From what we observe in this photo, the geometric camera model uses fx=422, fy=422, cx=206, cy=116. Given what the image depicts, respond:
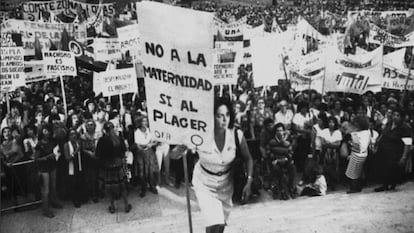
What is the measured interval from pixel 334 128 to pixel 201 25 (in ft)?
12.5

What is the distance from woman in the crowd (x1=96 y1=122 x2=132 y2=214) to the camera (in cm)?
576

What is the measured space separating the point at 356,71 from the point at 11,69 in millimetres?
6110

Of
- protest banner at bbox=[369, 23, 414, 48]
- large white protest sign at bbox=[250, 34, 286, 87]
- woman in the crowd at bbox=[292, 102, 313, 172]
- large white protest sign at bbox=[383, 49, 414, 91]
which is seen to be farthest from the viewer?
protest banner at bbox=[369, 23, 414, 48]

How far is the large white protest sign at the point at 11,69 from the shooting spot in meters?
7.13

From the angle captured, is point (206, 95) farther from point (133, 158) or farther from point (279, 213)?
point (133, 158)

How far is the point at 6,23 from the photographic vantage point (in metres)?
9.30

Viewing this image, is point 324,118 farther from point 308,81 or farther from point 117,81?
point 117,81

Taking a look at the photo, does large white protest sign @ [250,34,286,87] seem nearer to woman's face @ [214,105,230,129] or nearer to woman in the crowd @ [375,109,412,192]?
woman in the crowd @ [375,109,412,192]

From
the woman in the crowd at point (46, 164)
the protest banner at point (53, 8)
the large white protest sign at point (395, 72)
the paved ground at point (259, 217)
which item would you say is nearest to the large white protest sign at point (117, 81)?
the woman in the crowd at point (46, 164)

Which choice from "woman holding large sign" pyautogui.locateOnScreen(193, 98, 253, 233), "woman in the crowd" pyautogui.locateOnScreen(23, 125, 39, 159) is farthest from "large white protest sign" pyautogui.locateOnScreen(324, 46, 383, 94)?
"woman in the crowd" pyautogui.locateOnScreen(23, 125, 39, 159)

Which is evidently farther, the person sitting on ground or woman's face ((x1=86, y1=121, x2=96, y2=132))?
woman's face ((x1=86, y1=121, x2=96, y2=132))

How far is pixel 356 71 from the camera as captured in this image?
25.5ft

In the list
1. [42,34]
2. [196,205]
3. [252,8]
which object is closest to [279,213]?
[196,205]

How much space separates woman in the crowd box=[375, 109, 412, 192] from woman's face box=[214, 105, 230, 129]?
9.89 feet
